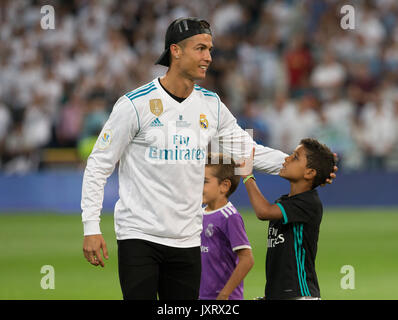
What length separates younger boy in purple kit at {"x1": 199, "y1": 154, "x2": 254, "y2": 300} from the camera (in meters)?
5.88

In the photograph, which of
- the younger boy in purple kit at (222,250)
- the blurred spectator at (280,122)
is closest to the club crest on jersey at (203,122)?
Result: the younger boy in purple kit at (222,250)

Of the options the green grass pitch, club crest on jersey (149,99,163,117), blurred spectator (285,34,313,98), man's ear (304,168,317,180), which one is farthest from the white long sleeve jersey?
blurred spectator (285,34,313,98)

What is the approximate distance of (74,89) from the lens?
61.6 ft

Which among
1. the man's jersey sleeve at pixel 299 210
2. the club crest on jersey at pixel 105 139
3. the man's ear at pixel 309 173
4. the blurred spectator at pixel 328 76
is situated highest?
the blurred spectator at pixel 328 76

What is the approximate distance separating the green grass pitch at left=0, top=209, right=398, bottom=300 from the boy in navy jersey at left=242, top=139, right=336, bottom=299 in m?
2.99

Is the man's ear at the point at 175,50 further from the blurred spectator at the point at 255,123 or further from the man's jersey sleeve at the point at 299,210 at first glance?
the blurred spectator at the point at 255,123

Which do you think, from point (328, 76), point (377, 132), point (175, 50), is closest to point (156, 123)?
point (175, 50)

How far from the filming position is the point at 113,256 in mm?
11648

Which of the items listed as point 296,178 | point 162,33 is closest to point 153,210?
point 296,178

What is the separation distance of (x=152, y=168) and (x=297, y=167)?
116 centimetres

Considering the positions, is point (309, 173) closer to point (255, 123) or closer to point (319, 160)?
point (319, 160)

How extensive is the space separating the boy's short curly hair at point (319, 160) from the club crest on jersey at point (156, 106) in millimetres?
1191

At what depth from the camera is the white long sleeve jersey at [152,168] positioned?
208 inches

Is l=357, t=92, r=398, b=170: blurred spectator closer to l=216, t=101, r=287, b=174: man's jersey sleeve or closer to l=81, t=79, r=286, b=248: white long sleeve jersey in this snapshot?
l=216, t=101, r=287, b=174: man's jersey sleeve
